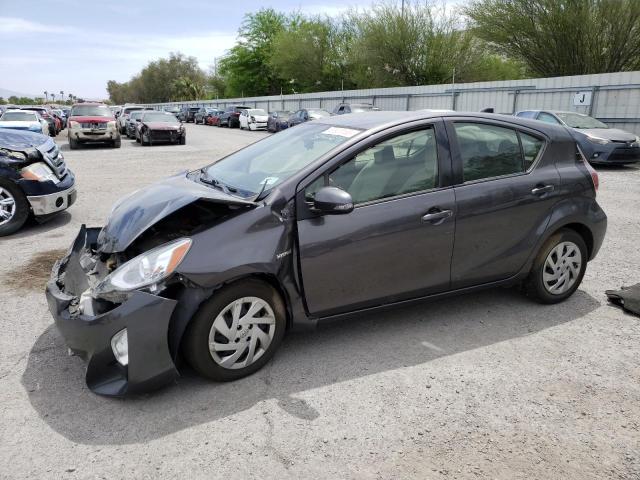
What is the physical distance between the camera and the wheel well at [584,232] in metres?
4.24

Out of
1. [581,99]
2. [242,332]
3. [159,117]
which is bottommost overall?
[242,332]

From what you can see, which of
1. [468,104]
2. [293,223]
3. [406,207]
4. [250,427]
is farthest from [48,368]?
[468,104]

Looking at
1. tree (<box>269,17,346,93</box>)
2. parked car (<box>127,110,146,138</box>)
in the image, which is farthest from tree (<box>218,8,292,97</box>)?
parked car (<box>127,110,146,138</box>)

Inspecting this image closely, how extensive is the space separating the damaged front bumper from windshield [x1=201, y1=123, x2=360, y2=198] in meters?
0.99

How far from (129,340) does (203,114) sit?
43.3 meters

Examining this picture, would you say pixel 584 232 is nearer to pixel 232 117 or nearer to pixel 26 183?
pixel 26 183

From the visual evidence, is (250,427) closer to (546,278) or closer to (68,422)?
(68,422)

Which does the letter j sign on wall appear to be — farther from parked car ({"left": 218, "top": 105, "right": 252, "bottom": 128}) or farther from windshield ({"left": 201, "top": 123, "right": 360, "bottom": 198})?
parked car ({"left": 218, "top": 105, "right": 252, "bottom": 128})

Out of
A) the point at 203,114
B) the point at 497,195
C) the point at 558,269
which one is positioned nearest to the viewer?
the point at 497,195

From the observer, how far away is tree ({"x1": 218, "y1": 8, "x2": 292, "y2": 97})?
219ft

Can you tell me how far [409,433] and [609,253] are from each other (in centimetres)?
418

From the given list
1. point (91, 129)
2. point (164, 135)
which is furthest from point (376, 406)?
point (164, 135)

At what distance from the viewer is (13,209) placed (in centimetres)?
637

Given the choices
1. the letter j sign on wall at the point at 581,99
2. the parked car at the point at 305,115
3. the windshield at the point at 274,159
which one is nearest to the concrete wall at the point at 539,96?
the letter j sign on wall at the point at 581,99
